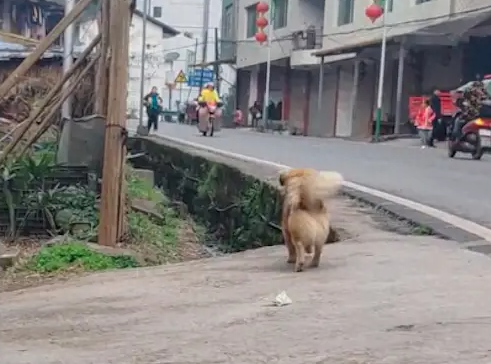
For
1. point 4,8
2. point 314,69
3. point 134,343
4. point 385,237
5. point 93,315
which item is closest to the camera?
point 134,343

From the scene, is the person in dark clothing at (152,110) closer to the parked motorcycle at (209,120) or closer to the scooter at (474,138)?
the parked motorcycle at (209,120)

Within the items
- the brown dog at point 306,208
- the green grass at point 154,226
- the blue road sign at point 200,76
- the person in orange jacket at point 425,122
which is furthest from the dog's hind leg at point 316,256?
the blue road sign at point 200,76

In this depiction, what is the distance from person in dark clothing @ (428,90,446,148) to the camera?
2644 centimetres

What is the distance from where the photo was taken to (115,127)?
866 cm

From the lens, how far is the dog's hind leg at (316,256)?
20.5 ft

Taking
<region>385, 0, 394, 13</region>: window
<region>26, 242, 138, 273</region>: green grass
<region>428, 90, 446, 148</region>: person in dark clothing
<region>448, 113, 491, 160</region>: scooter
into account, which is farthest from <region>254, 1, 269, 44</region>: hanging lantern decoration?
<region>26, 242, 138, 273</region>: green grass

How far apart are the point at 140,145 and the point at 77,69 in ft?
29.6

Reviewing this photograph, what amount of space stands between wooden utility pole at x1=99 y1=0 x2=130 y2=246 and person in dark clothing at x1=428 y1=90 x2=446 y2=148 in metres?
18.3

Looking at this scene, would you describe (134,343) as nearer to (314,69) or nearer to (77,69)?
(77,69)

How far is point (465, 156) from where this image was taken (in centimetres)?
2064

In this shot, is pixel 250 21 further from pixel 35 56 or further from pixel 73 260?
pixel 73 260

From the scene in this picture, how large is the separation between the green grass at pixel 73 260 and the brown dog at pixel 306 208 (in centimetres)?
218

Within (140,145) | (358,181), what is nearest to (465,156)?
(140,145)

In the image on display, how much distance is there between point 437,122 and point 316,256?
21.1m
